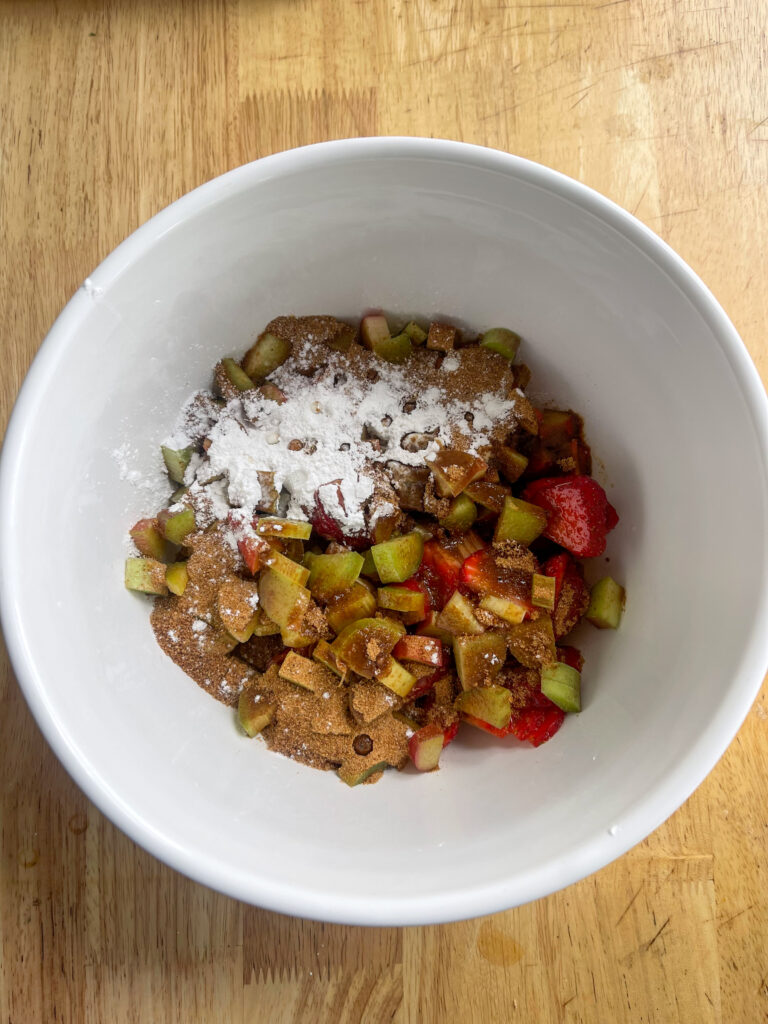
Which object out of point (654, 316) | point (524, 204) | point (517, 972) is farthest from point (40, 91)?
point (517, 972)

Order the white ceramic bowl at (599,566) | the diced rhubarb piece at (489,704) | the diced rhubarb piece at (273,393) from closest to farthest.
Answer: the white ceramic bowl at (599,566) < the diced rhubarb piece at (489,704) < the diced rhubarb piece at (273,393)

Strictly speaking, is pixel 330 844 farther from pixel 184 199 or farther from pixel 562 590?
pixel 184 199

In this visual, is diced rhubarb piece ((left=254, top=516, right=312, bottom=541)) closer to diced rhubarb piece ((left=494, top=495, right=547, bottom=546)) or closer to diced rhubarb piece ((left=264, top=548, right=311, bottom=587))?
diced rhubarb piece ((left=264, top=548, right=311, bottom=587))

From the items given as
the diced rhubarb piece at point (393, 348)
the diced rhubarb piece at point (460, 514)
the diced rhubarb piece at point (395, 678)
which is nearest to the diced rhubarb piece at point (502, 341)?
the diced rhubarb piece at point (393, 348)

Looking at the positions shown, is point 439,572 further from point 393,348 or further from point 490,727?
point 393,348

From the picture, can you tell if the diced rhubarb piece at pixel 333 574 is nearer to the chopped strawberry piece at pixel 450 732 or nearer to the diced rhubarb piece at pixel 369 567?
the diced rhubarb piece at pixel 369 567

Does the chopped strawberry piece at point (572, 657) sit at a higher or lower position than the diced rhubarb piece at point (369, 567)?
lower
